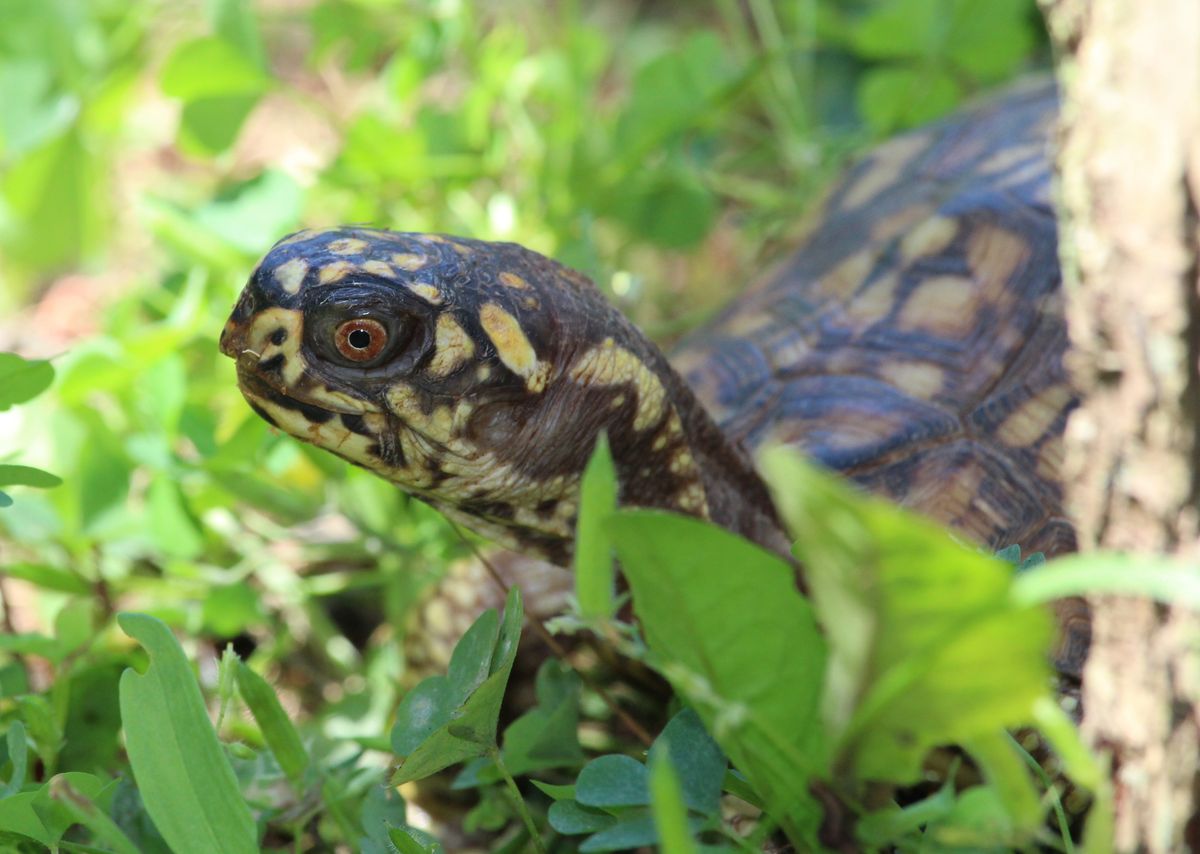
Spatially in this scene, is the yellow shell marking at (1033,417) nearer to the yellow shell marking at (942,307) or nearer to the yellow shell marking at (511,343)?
the yellow shell marking at (942,307)

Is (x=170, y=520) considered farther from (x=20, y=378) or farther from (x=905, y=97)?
(x=905, y=97)

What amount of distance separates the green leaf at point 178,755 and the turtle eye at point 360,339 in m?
0.25

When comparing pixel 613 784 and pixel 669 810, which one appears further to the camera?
pixel 613 784

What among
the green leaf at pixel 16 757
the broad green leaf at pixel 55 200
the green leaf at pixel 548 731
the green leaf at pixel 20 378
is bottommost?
the green leaf at pixel 548 731

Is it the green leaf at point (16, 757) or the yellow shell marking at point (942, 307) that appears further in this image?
the yellow shell marking at point (942, 307)

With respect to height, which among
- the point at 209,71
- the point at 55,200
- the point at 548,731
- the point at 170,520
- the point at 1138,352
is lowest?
the point at 548,731

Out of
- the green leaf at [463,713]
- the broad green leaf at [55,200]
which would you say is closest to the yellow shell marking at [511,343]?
the green leaf at [463,713]

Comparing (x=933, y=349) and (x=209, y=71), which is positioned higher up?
(x=209, y=71)

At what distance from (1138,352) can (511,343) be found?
467mm

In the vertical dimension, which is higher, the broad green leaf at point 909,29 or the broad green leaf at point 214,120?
the broad green leaf at point 909,29

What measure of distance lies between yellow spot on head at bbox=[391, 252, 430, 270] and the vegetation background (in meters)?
0.31

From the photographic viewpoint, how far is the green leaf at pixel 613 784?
Result: 66 centimetres

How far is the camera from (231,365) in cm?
147

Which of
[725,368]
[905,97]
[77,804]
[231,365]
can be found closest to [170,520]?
[231,365]
